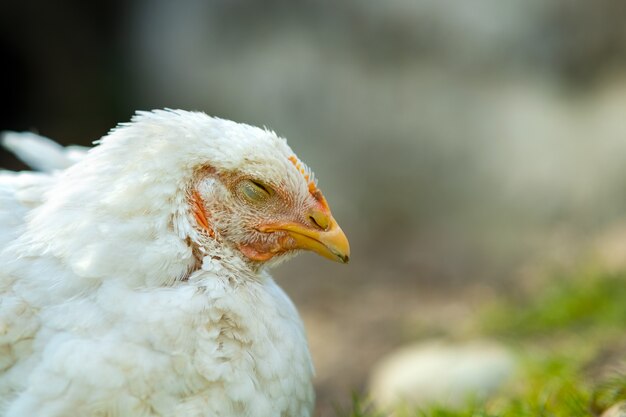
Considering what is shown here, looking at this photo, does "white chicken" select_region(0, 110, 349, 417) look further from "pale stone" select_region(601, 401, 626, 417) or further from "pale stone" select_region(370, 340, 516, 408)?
"pale stone" select_region(370, 340, 516, 408)

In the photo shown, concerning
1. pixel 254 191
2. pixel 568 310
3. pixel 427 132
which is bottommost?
pixel 568 310

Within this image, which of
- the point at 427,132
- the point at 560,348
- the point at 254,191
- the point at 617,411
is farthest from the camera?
the point at 427,132

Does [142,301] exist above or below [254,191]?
below

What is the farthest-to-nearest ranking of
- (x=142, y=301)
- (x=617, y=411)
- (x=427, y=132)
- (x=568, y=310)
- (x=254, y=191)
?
(x=427, y=132) < (x=568, y=310) < (x=617, y=411) < (x=254, y=191) < (x=142, y=301)

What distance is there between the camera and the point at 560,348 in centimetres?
428

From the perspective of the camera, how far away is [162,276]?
2180 millimetres

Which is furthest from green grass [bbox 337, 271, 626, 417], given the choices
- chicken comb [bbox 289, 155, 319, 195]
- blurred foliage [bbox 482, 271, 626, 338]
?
chicken comb [bbox 289, 155, 319, 195]

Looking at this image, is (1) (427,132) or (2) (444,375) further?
(1) (427,132)

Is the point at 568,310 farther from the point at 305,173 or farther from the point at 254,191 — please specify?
the point at 254,191

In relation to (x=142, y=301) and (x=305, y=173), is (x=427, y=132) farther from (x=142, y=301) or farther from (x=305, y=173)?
(x=142, y=301)

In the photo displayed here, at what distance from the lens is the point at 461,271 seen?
6691mm

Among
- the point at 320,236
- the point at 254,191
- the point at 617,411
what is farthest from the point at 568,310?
the point at 254,191

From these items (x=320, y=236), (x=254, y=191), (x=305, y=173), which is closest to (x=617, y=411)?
(x=320, y=236)

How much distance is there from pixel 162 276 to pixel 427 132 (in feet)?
16.6
